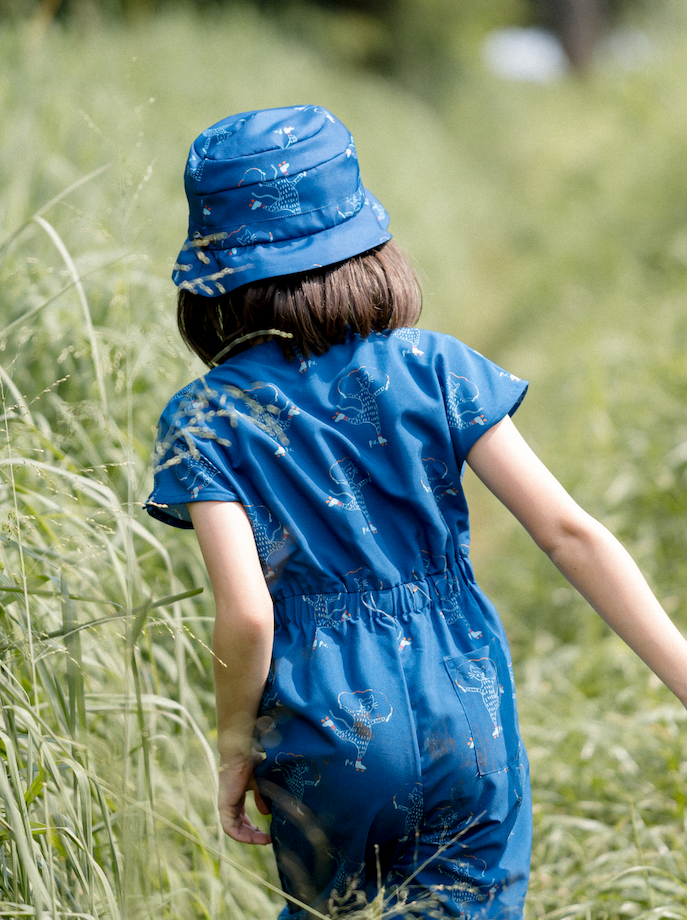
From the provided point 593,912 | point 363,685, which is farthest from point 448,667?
point 593,912

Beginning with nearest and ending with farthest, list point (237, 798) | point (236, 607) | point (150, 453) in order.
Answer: point (236, 607) → point (237, 798) → point (150, 453)

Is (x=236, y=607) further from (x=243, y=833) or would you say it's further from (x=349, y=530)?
(x=243, y=833)

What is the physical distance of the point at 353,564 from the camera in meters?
1.29

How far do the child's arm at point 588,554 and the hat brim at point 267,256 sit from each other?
0.34 m

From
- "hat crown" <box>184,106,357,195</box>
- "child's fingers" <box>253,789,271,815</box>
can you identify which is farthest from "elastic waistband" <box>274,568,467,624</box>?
"hat crown" <box>184,106,357,195</box>

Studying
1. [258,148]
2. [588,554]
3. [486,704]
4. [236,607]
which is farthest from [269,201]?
[486,704]

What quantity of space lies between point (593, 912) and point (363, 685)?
869 millimetres

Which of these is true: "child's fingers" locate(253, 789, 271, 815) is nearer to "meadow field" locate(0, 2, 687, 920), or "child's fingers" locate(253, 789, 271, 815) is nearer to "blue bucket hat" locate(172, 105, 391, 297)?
"meadow field" locate(0, 2, 687, 920)

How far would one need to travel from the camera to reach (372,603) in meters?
1.29

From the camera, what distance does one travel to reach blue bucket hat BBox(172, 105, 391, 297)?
1257 millimetres

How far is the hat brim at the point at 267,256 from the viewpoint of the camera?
4.12ft

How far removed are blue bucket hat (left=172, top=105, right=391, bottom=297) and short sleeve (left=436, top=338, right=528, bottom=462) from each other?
22 centimetres

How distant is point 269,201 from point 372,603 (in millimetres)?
599

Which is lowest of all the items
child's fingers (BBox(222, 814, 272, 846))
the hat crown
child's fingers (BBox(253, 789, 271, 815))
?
child's fingers (BBox(222, 814, 272, 846))
